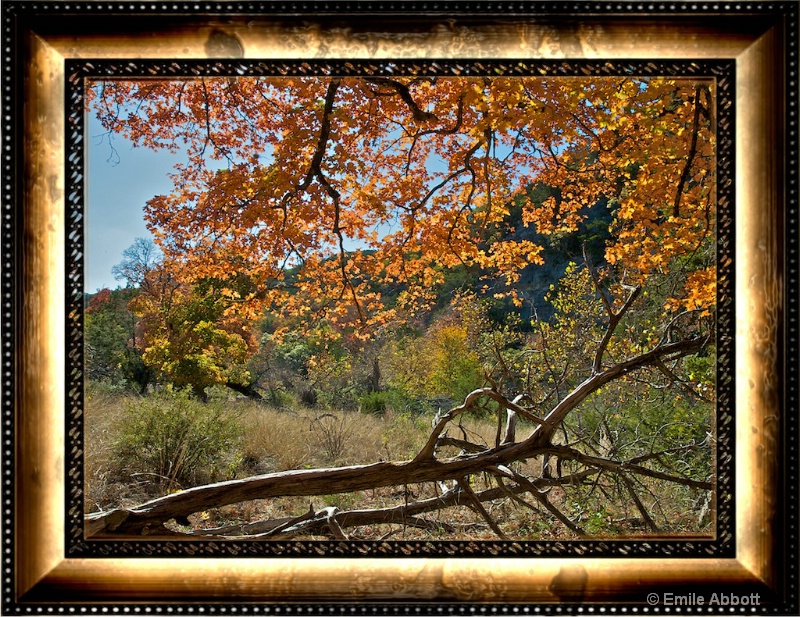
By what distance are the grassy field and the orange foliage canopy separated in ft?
1.32

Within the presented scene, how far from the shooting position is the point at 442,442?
1762mm

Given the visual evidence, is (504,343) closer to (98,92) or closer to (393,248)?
(393,248)

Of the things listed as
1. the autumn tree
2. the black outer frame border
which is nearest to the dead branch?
the autumn tree

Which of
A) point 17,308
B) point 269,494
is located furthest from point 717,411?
point 17,308

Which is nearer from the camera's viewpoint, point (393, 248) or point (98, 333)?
point (98, 333)

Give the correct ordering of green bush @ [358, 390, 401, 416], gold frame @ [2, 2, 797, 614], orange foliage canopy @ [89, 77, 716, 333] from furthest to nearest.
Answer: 1. green bush @ [358, 390, 401, 416]
2. orange foliage canopy @ [89, 77, 716, 333]
3. gold frame @ [2, 2, 797, 614]

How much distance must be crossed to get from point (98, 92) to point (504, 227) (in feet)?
5.00

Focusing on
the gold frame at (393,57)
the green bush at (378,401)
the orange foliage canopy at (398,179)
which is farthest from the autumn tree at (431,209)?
the green bush at (378,401)

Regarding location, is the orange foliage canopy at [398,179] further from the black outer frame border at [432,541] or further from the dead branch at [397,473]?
the dead branch at [397,473]

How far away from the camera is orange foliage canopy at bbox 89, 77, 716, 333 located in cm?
150

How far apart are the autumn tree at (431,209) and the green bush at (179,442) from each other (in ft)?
0.31

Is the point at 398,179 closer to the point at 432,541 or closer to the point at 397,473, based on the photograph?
the point at 397,473

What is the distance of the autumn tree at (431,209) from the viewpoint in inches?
59.4

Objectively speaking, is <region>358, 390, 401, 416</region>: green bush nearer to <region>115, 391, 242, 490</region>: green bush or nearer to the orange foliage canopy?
the orange foliage canopy
